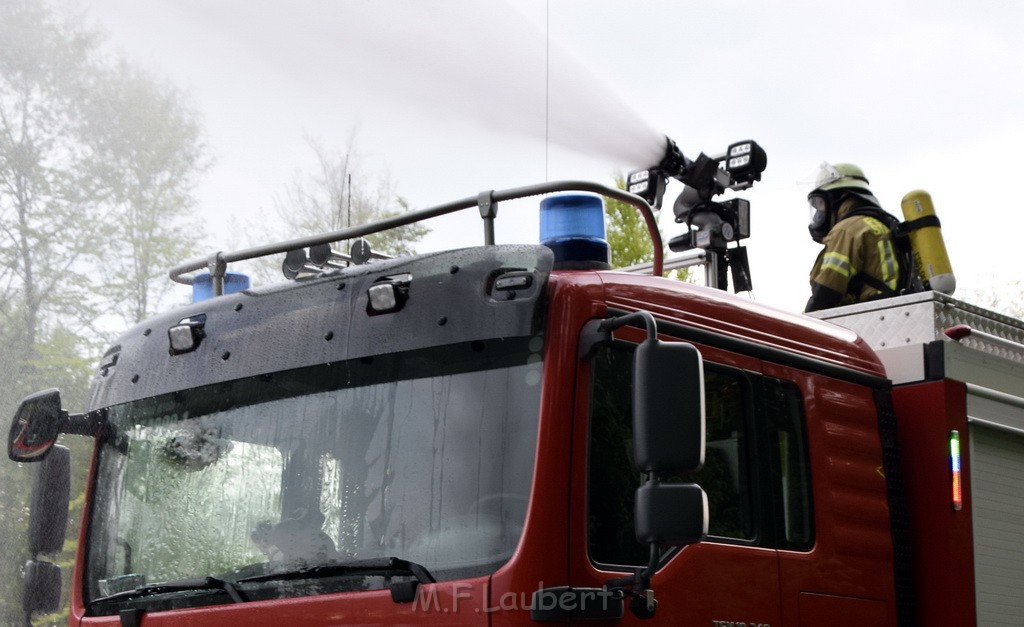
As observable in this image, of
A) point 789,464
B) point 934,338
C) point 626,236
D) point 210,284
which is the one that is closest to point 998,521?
point 934,338

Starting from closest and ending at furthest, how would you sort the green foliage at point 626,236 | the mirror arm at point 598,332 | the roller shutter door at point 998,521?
the mirror arm at point 598,332 → the roller shutter door at point 998,521 → the green foliage at point 626,236

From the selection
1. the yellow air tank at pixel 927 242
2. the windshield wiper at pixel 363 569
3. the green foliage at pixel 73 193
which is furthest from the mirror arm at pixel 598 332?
the green foliage at pixel 73 193

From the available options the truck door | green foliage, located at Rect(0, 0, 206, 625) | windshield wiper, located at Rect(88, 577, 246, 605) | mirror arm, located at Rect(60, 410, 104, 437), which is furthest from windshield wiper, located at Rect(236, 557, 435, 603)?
green foliage, located at Rect(0, 0, 206, 625)

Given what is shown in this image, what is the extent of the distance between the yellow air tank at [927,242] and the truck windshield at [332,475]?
2602 millimetres

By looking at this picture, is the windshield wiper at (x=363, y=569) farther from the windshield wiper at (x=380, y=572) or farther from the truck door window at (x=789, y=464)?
the truck door window at (x=789, y=464)

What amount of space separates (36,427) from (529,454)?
6.16 feet

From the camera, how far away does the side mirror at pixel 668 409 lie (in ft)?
10.8

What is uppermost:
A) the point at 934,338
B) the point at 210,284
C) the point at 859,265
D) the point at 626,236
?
the point at 626,236

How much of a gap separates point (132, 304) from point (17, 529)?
11.5 feet

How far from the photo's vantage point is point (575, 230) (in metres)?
4.15

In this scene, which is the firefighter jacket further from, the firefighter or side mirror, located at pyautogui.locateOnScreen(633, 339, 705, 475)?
side mirror, located at pyautogui.locateOnScreen(633, 339, 705, 475)

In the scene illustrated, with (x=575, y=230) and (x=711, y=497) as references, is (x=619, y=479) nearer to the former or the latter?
(x=711, y=497)

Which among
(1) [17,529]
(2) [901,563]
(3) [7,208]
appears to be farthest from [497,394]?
(3) [7,208]

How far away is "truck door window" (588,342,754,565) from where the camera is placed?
11.6 feet
